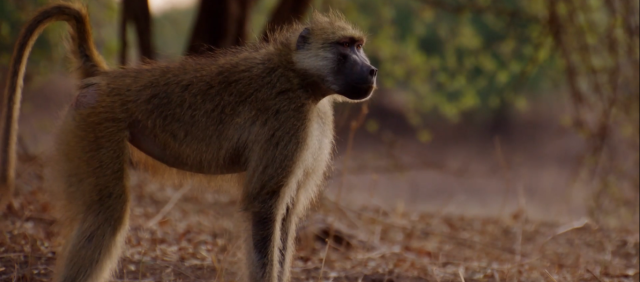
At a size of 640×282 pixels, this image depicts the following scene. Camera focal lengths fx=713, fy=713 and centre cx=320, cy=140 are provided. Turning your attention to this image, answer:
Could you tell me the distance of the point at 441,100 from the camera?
8172mm

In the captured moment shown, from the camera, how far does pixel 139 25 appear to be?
18.7 ft

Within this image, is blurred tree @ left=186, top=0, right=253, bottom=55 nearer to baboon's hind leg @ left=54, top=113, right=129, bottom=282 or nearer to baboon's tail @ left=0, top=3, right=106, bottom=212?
baboon's tail @ left=0, top=3, right=106, bottom=212

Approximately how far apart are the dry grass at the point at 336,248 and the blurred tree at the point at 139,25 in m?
1.25

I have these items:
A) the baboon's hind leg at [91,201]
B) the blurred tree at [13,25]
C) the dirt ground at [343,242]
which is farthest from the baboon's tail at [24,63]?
the blurred tree at [13,25]

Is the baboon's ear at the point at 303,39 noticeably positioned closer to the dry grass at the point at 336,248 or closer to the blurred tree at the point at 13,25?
the dry grass at the point at 336,248

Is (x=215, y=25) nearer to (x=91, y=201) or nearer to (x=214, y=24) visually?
(x=214, y=24)

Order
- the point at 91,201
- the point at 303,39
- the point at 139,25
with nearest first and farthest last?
the point at 91,201, the point at 303,39, the point at 139,25

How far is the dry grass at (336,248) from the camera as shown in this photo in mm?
4312

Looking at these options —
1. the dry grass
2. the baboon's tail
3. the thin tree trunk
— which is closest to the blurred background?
the thin tree trunk

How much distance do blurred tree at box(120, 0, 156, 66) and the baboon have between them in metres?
1.64

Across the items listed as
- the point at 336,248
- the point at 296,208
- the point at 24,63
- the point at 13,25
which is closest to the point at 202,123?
the point at 296,208

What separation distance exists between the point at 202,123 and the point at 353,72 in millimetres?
806

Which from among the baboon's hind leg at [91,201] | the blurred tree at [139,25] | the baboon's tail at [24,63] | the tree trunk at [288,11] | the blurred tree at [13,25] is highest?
the tree trunk at [288,11]

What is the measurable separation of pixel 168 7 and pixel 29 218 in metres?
2.56
